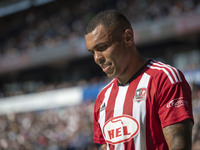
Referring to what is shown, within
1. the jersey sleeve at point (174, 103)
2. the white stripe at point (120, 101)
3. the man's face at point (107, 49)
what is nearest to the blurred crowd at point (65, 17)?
the white stripe at point (120, 101)

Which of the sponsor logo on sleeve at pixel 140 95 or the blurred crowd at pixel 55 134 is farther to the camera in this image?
the blurred crowd at pixel 55 134

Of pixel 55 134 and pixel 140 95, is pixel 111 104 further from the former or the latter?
pixel 55 134

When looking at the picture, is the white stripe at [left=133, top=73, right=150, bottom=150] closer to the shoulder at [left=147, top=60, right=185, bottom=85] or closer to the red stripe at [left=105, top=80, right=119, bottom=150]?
the shoulder at [left=147, top=60, right=185, bottom=85]

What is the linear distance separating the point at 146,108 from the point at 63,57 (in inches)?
681


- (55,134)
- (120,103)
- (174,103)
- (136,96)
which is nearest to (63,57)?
(55,134)

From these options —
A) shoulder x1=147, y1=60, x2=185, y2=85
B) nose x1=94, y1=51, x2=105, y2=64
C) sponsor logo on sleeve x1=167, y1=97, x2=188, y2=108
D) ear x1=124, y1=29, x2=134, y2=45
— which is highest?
ear x1=124, y1=29, x2=134, y2=45

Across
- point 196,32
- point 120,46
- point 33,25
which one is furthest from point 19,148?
point 33,25

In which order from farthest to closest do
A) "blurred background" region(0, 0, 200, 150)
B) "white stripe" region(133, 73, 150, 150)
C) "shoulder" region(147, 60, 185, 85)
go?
"blurred background" region(0, 0, 200, 150) < "white stripe" region(133, 73, 150, 150) < "shoulder" region(147, 60, 185, 85)

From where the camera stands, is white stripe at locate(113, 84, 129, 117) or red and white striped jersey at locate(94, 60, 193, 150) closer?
red and white striped jersey at locate(94, 60, 193, 150)

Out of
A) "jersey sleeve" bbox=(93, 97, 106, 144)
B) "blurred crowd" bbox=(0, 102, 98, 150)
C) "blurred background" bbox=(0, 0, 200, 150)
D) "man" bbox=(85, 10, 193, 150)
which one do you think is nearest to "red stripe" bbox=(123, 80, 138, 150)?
"man" bbox=(85, 10, 193, 150)

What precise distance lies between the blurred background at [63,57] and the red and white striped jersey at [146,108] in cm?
520

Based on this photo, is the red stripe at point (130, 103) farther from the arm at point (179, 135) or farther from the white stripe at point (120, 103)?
the arm at point (179, 135)

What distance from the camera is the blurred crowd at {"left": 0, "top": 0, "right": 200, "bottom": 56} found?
15.1 meters

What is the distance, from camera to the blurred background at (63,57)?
1083cm
